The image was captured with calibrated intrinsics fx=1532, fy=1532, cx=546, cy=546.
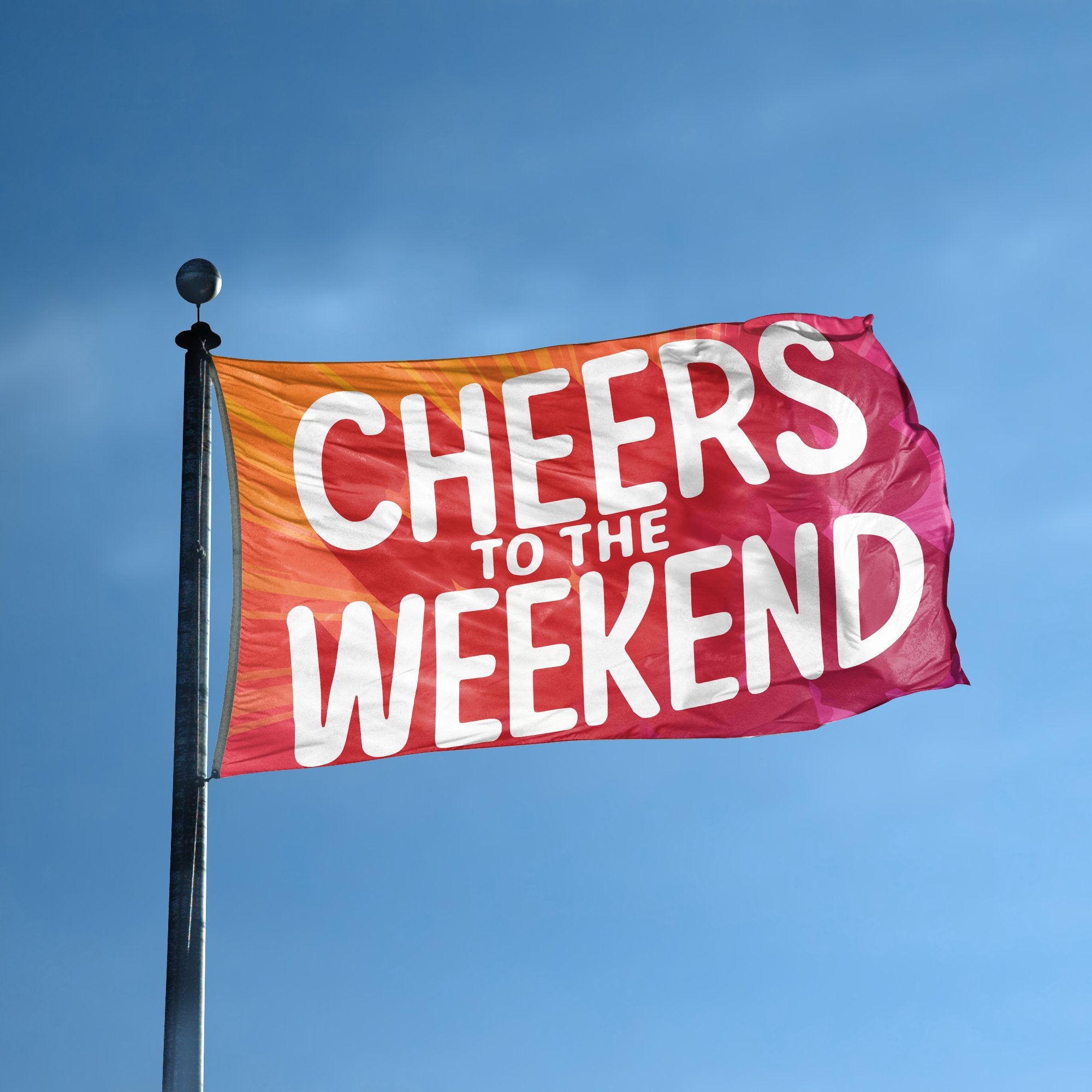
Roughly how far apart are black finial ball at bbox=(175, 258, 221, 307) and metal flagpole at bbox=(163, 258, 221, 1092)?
41cm

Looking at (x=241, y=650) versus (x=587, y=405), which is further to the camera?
(x=587, y=405)

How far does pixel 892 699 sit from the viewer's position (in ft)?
46.8

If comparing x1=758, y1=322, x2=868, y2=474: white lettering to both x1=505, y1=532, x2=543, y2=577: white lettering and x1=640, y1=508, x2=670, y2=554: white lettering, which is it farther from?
x1=505, y1=532, x2=543, y2=577: white lettering

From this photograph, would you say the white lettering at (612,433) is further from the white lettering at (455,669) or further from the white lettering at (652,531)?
the white lettering at (455,669)

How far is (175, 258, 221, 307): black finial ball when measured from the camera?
1306 centimetres

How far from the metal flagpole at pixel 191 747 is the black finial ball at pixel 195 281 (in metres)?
0.41

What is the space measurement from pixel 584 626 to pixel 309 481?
2760 mm

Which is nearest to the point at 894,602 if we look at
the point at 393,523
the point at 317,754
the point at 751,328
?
the point at 751,328

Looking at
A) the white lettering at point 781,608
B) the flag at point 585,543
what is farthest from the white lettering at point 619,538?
the white lettering at point 781,608

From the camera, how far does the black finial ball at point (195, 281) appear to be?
13062 mm

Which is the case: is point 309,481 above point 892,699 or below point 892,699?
above

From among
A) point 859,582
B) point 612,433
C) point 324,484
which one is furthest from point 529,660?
point 859,582

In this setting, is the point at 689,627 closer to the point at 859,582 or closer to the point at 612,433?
the point at 859,582

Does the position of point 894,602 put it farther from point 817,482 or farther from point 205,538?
point 205,538
